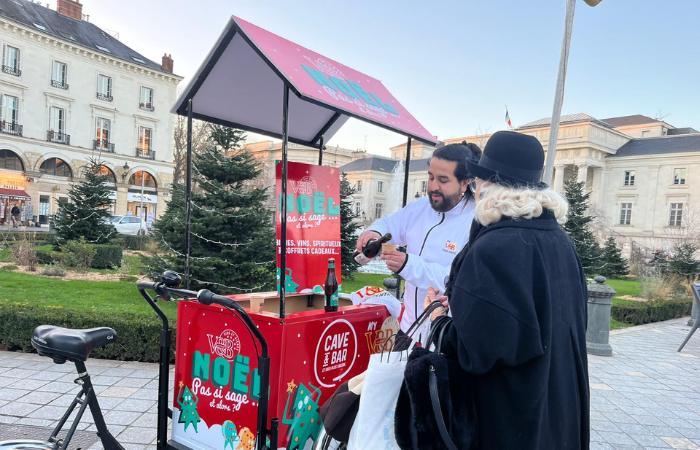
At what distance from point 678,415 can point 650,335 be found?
18.7 ft

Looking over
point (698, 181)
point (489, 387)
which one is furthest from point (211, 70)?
point (698, 181)

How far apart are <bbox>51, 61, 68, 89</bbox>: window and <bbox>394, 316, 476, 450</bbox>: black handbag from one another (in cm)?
4221

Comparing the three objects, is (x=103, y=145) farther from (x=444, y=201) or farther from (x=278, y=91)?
(x=444, y=201)

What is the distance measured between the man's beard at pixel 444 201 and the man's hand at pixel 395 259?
1.54ft

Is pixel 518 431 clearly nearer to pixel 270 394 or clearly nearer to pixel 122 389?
pixel 270 394

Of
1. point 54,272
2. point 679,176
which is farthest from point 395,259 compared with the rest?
point 679,176

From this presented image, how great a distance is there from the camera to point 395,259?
2.53 m

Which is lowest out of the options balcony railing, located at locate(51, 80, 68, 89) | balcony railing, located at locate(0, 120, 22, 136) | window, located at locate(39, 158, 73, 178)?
window, located at locate(39, 158, 73, 178)

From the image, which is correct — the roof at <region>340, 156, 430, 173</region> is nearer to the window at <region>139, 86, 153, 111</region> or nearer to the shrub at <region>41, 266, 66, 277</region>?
the window at <region>139, 86, 153, 111</region>

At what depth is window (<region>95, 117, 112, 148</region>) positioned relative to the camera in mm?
37812

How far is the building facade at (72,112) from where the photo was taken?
33406 millimetres

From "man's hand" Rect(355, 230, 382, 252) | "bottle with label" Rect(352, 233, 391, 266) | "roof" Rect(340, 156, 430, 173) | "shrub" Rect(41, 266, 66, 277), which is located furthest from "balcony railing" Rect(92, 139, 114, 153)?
"bottle with label" Rect(352, 233, 391, 266)

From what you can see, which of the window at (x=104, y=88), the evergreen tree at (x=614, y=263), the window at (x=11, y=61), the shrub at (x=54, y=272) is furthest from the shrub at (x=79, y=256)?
the window at (x=104, y=88)

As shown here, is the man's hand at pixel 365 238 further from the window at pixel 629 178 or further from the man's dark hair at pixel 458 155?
the window at pixel 629 178
